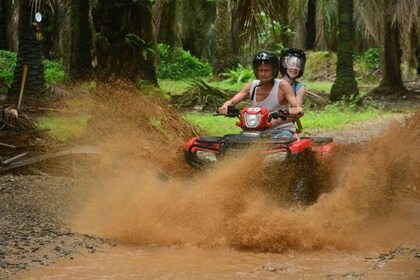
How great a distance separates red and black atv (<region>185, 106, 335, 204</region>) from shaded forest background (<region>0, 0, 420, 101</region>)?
332 cm

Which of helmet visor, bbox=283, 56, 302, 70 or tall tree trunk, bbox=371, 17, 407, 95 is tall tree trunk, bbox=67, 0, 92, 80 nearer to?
tall tree trunk, bbox=371, 17, 407, 95

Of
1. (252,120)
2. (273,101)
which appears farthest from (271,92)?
(252,120)

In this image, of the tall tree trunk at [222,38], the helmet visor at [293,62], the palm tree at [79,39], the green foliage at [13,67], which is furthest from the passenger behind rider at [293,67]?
the tall tree trunk at [222,38]

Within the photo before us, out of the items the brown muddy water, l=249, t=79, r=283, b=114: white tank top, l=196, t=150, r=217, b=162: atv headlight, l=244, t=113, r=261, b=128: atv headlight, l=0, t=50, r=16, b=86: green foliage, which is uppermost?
l=0, t=50, r=16, b=86: green foliage

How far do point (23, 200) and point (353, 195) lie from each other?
3050 mm

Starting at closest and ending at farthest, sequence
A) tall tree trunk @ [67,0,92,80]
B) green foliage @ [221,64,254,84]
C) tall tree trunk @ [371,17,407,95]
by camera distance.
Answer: tall tree trunk @ [67,0,92,80]
tall tree trunk @ [371,17,407,95]
green foliage @ [221,64,254,84]

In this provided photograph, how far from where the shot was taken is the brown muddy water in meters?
4.74

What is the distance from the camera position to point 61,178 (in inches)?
301

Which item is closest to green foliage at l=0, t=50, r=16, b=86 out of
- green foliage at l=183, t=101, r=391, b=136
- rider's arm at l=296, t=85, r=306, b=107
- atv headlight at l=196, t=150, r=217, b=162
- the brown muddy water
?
green foliage at l=183, t=101, r=391, b=136

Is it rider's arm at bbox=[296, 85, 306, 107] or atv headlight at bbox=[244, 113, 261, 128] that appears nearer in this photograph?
atv headlight at bbox=[244, 113, 261, 128]

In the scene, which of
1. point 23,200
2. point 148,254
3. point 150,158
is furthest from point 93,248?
point 150,158

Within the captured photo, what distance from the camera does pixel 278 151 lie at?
19.5 ft

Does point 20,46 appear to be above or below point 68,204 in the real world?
above

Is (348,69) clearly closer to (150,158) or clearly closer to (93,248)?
(150,158)
